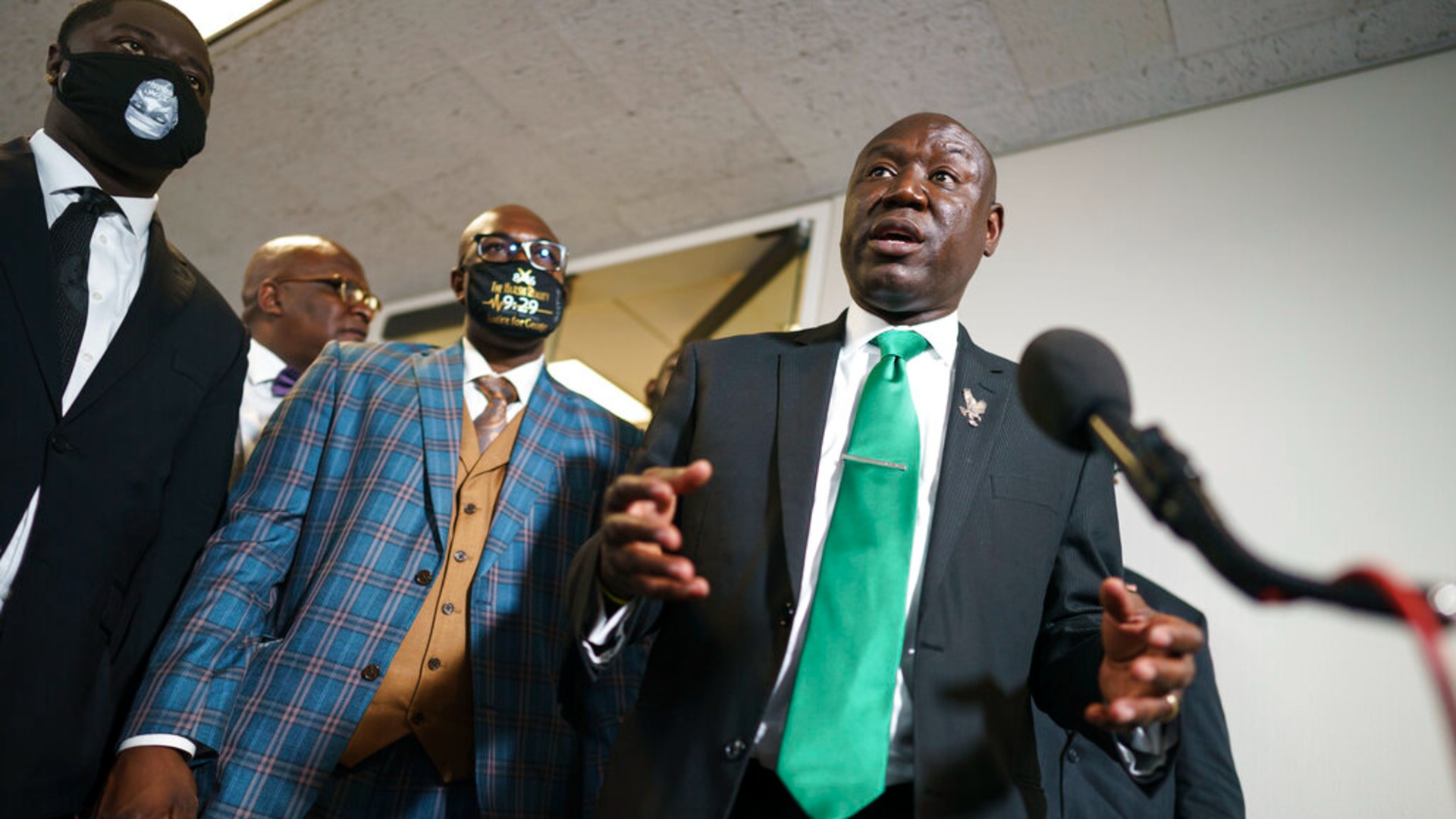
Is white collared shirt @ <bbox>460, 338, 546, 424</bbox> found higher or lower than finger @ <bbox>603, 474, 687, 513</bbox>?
higher

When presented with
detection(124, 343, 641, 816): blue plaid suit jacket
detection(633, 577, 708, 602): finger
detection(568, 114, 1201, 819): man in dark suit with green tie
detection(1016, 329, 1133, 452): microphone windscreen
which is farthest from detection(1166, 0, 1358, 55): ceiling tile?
detection(633, 577, 708, 602): finger

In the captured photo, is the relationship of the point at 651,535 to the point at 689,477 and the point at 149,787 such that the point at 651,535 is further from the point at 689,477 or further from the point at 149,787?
the point at 149,787

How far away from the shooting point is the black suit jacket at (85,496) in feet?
5.63

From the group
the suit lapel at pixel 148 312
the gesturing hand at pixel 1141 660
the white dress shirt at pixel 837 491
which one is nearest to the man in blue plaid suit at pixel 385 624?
the suit lapel at pixel 148 312

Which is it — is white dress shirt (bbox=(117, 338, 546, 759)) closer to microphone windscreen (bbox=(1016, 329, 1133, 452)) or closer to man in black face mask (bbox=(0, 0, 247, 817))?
man in black face mask (bbox=(0, 0, 247, 817))

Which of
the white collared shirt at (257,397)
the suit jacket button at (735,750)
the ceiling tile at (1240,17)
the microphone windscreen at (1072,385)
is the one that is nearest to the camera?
the microphone windscreen at (1072,385)

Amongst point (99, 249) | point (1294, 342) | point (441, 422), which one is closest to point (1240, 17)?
point (1294, 342)

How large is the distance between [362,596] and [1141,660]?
139 cm

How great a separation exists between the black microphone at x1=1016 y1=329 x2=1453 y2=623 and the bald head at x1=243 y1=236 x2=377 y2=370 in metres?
3.01

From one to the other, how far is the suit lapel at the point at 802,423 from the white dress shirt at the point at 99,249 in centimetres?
127

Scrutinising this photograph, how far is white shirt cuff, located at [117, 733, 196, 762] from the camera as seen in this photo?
1.71 meters

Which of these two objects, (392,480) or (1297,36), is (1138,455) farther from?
(1297,36)

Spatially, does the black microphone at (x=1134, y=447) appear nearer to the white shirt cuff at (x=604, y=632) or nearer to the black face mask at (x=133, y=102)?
the white shirt cuff at (x=604, y=632)

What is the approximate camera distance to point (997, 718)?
1274mm
